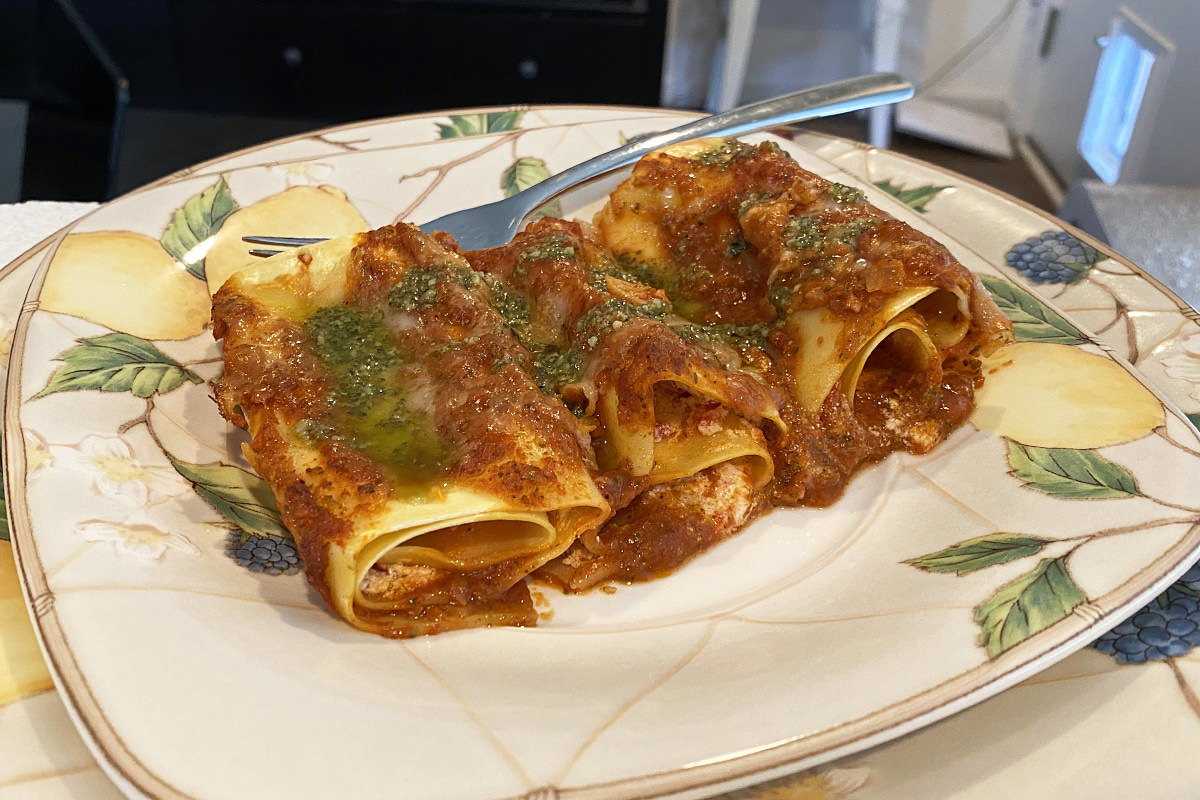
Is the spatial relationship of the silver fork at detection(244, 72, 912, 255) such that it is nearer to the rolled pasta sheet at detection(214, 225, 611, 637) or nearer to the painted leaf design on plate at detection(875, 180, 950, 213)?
the painted leaf design on plate at detection(875, 180, 950, 213)

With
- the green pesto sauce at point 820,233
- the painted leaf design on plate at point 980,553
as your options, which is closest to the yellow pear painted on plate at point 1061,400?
the painted leaf design on plate at point 980,553

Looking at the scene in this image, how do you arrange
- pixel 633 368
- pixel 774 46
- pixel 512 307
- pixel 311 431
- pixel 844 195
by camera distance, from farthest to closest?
pixel 774 46
pixel 844 195
pixel 512 307
pixel 633 368
pixel 311 431

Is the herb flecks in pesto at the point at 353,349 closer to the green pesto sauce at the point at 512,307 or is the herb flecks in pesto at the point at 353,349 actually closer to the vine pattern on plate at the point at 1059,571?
the green pesto sauce at the point at 512,307

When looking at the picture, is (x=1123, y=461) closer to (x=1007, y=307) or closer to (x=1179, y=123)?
(x=1007, y=307)

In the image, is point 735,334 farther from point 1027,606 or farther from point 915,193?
point 915,193

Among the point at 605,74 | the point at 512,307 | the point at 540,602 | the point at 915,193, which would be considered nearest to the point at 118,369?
the point at 512,307

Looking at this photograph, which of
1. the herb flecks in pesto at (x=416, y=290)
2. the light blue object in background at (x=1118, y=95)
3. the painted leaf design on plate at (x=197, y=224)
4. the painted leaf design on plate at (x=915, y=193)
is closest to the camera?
the herb flecks in pesto at (x=416, y=290)
